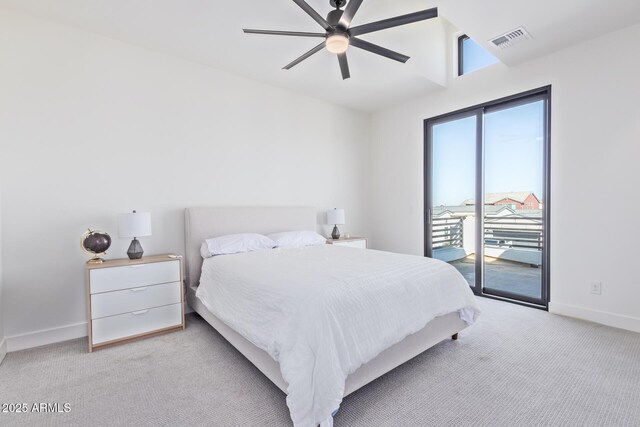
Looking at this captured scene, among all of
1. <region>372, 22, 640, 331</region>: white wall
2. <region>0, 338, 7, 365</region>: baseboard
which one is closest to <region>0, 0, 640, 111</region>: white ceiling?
<region>372, 22, 640, 331</region>: white wall

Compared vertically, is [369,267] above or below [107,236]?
below

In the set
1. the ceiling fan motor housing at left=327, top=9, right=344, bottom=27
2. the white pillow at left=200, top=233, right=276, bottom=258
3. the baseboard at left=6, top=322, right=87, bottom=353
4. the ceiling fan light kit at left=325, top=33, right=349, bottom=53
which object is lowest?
the baseboard at left=6, top=322, right=87, bottom=353

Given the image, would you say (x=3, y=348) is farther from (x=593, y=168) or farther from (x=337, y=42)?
(x=593, y=168)

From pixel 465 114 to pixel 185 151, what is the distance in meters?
3.61

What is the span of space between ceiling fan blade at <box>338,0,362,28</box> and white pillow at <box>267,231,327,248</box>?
2.26m

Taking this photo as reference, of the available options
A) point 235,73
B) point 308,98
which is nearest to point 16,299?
point 235,73

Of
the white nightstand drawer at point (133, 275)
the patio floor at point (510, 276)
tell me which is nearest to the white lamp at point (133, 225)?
the white nightstand drawer at point (133, 275)

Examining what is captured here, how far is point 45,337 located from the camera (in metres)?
2.56

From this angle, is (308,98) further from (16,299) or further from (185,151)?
(16,299)

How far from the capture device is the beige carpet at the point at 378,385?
162cm

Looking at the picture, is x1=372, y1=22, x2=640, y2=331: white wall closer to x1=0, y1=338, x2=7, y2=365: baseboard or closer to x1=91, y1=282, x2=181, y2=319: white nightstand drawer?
x1=91, y1=282, x2=181, y2=319: white nightstand drawer

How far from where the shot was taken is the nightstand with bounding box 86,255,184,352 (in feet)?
7.98

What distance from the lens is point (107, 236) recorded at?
8.84 ft

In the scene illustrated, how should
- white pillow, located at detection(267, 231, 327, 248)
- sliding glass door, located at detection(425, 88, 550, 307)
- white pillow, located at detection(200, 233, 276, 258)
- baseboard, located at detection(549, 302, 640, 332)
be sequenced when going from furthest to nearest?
white pillow, located at detection(267, 231, 327, 248) < sliding glass door, located at detection(425, 88, 550, 307) < white pillow, located at detection(200, 233, 276, 258) < baseboard, located at detection(549, 302, 640, 332)
